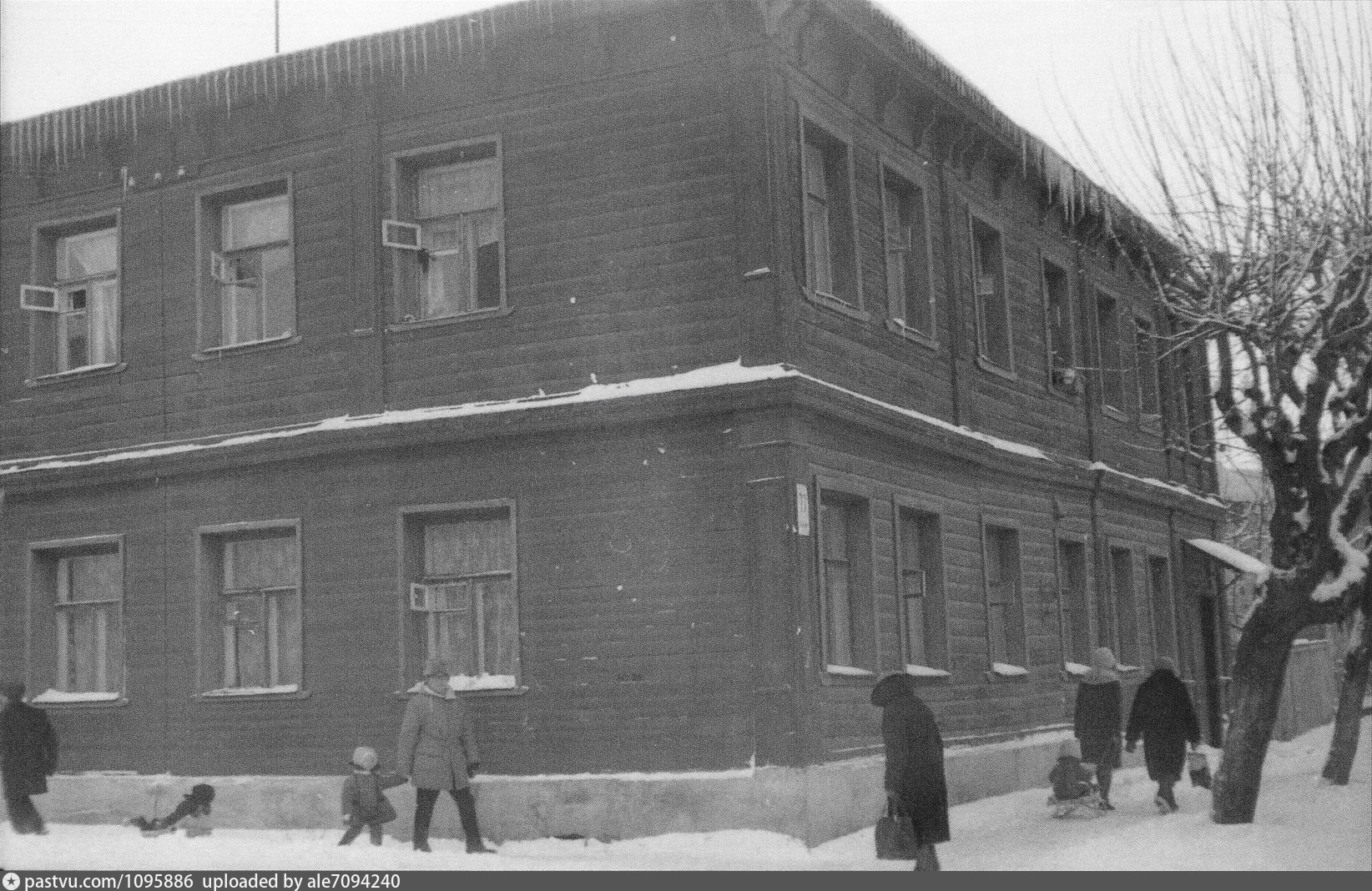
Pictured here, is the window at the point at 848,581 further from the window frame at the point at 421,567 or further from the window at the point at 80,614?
the window at the point at 80,614

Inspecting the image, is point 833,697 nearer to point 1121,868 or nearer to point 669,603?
point 669,603

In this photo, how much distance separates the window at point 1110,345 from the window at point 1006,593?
4.96 m

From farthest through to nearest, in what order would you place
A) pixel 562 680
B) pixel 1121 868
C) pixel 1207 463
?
pixel 1207 463
pixel 562 680
pixel 1121 868

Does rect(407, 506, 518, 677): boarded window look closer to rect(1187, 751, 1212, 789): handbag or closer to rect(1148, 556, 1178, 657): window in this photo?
rect(1187, 751, 1212, 789): handbag

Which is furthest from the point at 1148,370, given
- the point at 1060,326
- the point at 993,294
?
the point at 993,294

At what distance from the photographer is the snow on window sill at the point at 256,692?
17188mm

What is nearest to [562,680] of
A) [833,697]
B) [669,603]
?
[669,603]

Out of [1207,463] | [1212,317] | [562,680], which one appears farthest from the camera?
[1207,463]

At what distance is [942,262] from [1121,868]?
874 centimetres

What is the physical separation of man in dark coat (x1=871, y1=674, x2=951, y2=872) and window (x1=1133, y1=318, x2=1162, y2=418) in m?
14.9

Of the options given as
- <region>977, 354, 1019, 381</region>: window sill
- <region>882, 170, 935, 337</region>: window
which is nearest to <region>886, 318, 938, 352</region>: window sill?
<region>882, 170, 935, 337</region>: window

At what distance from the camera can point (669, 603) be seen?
15586mm

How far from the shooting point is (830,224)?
1741 centimetres

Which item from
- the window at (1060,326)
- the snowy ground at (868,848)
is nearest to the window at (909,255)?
the window at (1060,326)
